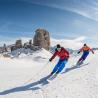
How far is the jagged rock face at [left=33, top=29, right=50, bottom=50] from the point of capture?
395 feet

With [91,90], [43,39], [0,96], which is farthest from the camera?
[43,39]

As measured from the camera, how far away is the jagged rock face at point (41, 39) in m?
120

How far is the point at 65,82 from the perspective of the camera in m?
14.4

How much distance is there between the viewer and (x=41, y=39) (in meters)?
121

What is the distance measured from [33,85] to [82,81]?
3.40 metres

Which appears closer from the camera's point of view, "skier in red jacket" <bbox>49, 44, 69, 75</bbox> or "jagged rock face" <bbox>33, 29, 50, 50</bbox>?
"skier in red jacket" <bbox>49, 44, 69, 75</bbox>

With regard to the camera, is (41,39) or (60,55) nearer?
(60,55)

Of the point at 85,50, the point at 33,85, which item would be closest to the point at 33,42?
the point at 85,50

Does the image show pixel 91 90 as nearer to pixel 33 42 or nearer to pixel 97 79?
pixel 97 79

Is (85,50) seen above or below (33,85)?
above

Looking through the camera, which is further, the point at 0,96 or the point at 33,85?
the point at 33,85

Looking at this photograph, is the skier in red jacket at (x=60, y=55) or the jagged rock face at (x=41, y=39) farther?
the jagged rock face at (x=41, y=39)

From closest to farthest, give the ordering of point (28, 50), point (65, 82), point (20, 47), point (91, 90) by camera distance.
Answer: point (91, 90)
point (65, 82)
point (28, 50)
point (20, 47)

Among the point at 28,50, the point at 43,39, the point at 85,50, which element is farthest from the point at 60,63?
the point at 43,39
